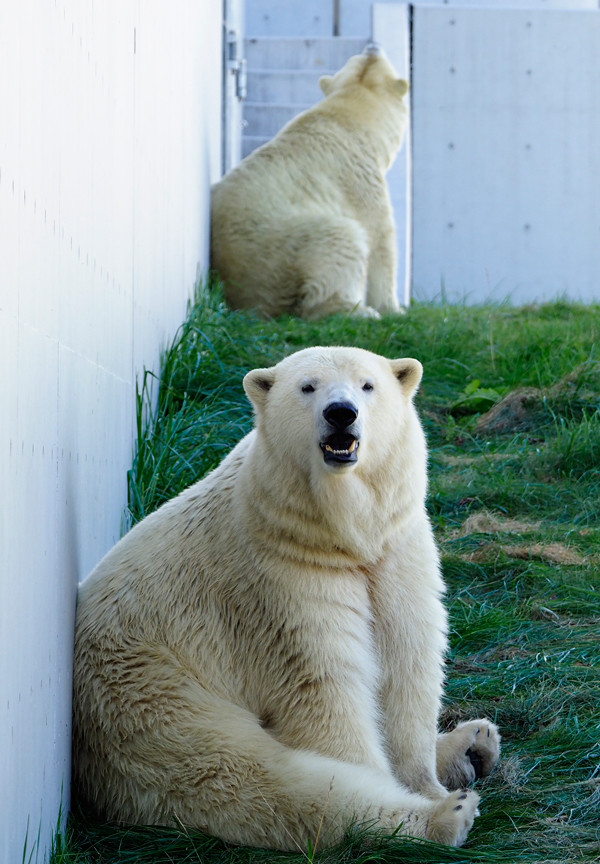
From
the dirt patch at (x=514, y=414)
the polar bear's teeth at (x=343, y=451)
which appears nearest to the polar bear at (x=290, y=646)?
the polar bear's teeth at (x=343, y=451)

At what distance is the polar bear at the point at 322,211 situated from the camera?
27.2 feet

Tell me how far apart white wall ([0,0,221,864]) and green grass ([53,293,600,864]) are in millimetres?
391

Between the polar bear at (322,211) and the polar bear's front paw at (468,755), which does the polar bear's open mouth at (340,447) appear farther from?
the polar bear at (322,211)

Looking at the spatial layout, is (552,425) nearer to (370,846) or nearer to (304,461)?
(304,461)

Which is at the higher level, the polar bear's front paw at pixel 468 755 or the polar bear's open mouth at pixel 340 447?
the polar bear's open mouth at pixel 340 447

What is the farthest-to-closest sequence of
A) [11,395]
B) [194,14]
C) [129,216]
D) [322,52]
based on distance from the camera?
[322,52], [194,14], [129,216], [11,395]

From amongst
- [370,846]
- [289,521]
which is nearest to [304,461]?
[289,521]

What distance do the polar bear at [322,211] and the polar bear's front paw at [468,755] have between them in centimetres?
519

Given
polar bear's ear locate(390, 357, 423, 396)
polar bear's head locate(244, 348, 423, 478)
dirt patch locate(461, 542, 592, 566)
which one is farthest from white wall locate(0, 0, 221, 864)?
dirt patch locate(461, 542, 592, 566)

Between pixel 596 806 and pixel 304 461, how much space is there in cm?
113

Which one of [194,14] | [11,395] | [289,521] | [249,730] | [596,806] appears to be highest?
[194,14]

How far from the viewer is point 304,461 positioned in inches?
124

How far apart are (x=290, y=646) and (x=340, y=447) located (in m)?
0.52

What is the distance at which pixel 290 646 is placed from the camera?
301cm
